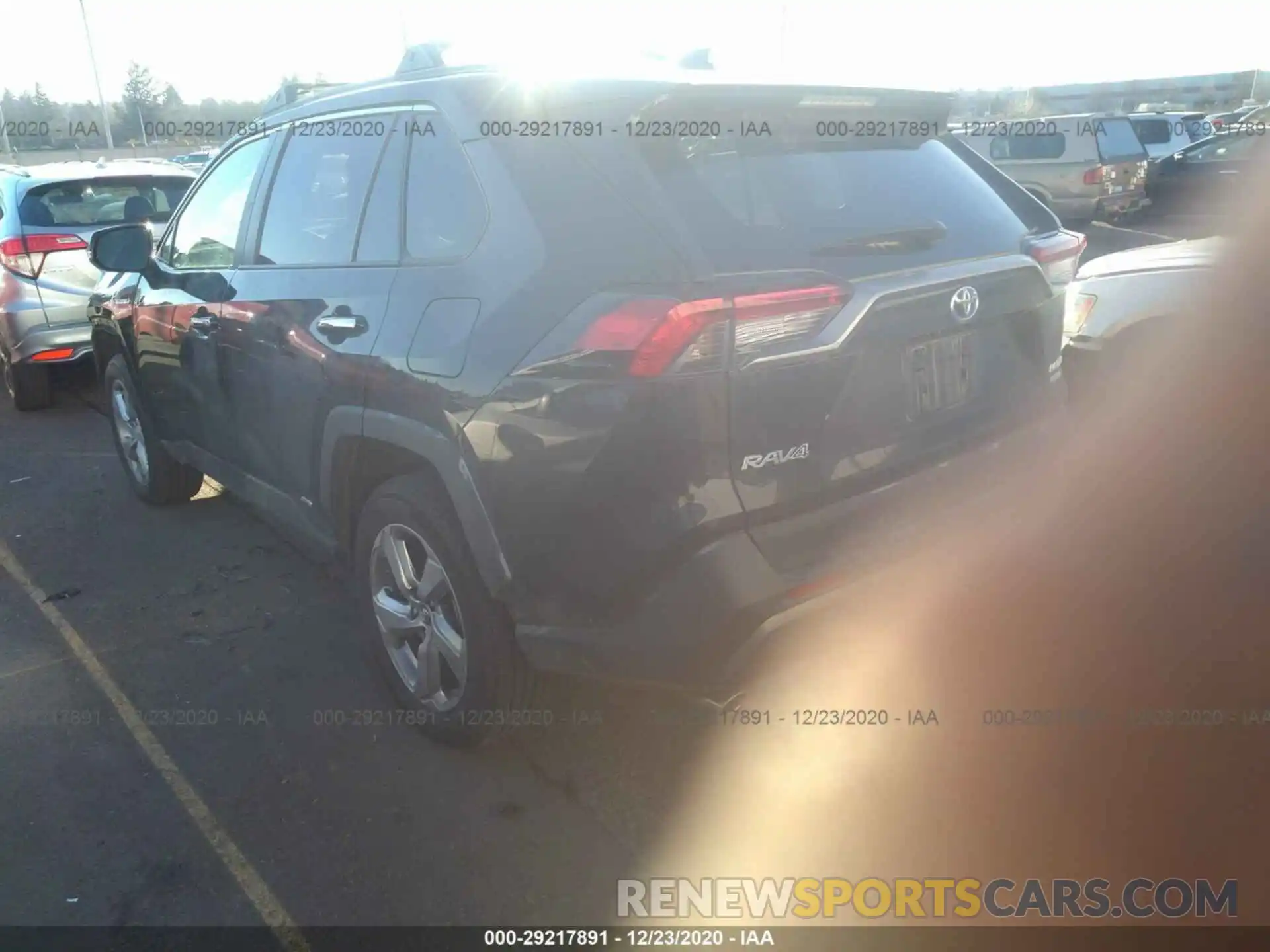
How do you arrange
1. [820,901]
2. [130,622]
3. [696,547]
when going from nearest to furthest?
[696,547]
[820,901]
[130,622]

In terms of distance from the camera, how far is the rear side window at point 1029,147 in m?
14.9

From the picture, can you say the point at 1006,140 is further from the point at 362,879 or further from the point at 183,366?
the point at 362,879

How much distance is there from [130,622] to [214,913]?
1.90m

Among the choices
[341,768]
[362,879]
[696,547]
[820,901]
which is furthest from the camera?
[341,768]

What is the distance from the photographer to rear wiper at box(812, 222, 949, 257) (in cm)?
242

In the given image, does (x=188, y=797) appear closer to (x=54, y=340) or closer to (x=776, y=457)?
(x=776, y=457)

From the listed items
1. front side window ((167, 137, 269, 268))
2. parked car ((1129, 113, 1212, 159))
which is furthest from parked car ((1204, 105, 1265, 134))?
front side window ((167, 137, 269, 268))

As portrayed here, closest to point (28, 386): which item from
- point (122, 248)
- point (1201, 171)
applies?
point (122, 248)

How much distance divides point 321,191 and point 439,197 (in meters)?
0.80

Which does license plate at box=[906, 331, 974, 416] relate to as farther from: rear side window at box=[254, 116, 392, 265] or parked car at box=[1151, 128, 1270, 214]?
parked car at box=[1151, 128, 1270, 214]

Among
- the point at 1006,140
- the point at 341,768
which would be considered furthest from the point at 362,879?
the point at 1006,140

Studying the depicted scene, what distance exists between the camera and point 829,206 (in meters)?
2.56

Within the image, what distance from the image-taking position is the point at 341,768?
3082 mm

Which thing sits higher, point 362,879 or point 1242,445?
point 1242,445
